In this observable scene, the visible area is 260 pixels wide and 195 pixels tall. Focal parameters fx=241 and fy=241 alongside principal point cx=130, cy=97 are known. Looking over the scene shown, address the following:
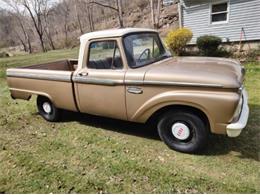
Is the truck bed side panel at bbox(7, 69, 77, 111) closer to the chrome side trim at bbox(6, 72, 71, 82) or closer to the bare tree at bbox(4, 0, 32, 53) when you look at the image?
the chrome side trim at bbox(6, 72, 71, 82)

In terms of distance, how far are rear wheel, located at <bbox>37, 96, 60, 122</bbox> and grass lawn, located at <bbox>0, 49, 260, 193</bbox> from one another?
0.83 feet

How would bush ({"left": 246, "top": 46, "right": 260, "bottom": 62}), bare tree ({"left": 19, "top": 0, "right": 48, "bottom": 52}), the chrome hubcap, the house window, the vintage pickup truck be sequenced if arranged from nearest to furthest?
the vintage pickup truck
the chrome hubcap
bush ({"left": 246, "top": 46, "right": 260, "bottom": 62})
the house window
bare tree ({"left": 19, "top": 0, "right": 48, "bottom": 52})

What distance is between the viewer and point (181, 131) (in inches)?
144

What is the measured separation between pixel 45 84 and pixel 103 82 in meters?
1.54

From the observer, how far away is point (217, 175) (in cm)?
315

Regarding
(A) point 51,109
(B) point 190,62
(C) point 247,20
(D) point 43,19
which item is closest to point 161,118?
(B) point 190,62

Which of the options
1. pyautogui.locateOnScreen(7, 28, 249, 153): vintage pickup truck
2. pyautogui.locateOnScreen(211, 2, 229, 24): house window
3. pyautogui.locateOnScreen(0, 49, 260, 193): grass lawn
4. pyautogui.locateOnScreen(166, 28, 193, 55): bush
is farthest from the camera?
pyautogui.locateOnScreen(166, 28, 193, 55): bush

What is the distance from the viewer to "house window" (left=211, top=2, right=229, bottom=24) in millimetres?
12023

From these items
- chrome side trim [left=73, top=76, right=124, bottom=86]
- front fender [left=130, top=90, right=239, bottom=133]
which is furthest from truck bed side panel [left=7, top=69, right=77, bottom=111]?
front fender [left=130, top=90, right=239, bottom=133]

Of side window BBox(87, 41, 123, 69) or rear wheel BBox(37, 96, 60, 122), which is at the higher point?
side window BBox(87, 41, 123, 69)

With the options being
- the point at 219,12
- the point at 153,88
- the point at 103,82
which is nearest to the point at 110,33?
the point at 103,82

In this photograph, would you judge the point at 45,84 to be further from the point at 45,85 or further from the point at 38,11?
the point at 38,11

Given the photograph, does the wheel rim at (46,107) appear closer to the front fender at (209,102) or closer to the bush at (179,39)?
the front fender at (209,102)

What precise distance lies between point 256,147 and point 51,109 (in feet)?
13.1
